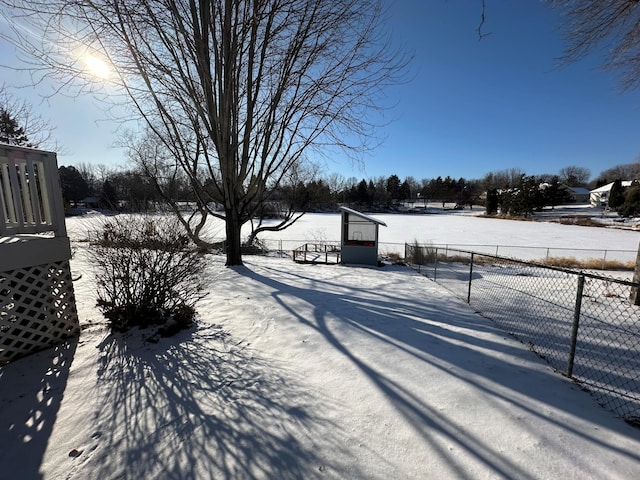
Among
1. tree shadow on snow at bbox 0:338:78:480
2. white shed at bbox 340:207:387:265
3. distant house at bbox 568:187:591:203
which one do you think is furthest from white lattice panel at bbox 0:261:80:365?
distant house at bbox 568:187:591:203

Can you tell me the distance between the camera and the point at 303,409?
2.30m

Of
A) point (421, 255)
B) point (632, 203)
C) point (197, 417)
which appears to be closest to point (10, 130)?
point (197, 417)

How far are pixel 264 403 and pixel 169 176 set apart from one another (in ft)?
50.7

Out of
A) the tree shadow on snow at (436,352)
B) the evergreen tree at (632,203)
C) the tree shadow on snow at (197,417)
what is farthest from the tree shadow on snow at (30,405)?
the evergreen tree at (632,203)

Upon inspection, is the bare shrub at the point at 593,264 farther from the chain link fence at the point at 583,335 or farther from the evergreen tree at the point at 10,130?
the evergreen tree at the point at 10,130

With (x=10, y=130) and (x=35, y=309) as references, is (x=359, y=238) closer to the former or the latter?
(x=35, y=309)

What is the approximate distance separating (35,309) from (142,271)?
1.09 m

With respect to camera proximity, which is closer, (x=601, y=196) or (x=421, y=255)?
(x=421, y=255)

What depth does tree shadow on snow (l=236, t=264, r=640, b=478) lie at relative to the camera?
1955mm

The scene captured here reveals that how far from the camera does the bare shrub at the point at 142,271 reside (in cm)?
358

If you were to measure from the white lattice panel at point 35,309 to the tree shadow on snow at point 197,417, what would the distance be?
658 mm

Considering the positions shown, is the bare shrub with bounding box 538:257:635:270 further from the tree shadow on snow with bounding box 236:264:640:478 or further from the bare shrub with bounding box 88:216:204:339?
the bare shrub with bounding box 88:216:204:339

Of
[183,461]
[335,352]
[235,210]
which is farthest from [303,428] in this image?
[235,210]

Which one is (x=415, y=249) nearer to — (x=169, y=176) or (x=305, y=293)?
(x=305, y=293)
